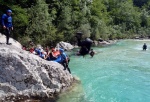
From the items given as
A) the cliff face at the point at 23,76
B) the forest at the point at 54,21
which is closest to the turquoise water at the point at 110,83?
the cliff face at the point at 23,76

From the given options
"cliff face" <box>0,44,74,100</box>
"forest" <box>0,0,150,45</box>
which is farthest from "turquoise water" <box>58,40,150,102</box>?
"forest" <box>0,0,150,45</box>

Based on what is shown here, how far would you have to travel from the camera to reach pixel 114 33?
7088 centimetres

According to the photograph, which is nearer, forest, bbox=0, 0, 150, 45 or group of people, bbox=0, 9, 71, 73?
group of people, bbox=0, 9, 71, 73

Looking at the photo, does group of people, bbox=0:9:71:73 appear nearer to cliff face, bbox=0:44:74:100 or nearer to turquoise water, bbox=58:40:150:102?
cliff face, bbox=0:44:74:100

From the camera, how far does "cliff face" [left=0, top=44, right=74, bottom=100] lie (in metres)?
13.8

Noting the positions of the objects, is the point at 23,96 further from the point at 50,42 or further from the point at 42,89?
the point at 50,42

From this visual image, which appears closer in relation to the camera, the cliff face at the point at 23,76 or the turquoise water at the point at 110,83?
the cliff face at the point at 23,76

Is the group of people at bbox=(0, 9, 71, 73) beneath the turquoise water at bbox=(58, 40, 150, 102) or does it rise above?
above

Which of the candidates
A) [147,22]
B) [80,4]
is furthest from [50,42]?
[147,22]

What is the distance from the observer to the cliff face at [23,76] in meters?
13.8

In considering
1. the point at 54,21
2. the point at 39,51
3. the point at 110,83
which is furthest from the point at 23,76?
the point at 54,21

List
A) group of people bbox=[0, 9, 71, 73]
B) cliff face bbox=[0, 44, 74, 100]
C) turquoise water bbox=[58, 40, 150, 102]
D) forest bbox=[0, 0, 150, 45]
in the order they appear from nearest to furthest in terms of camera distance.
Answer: cliff face bbox=[0, 44, 74, 100] → group of people bbox=[0, 9, 71, 73] → turquoise water bbox=[58, 40, 150, 102] → forest bbox=[0, 0, 150, 45]

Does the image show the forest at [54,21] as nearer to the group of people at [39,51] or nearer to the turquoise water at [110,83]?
the turquoise water at [110,83]

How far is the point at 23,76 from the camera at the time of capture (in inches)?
551
